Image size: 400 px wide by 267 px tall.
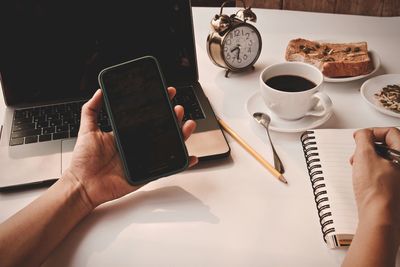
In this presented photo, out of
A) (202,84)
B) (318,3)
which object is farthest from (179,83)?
(318,3)

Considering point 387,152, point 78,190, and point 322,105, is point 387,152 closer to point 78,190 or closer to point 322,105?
point 322,105

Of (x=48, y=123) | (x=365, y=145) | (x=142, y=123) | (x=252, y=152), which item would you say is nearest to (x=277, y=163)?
(x=252, y=152)

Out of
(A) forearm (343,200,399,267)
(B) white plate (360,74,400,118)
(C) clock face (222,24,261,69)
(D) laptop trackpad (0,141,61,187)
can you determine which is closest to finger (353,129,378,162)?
(A) forearm (343,200,399,267)

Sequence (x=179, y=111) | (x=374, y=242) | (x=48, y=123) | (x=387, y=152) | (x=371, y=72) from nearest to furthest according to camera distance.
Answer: (x=374, y=242) < (x=387, y=152) < (x=179, y=111) < (x=48, y=123) < (x=371, y=72)

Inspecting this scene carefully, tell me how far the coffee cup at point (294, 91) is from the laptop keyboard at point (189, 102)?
0.47 ft

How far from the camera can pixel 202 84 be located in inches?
41.9

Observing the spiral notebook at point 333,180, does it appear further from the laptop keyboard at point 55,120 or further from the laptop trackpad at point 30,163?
the laptop trackpad at point 30,163

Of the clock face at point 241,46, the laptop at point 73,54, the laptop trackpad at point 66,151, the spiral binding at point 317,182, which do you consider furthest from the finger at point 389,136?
the laptop trackpad at point 66,151

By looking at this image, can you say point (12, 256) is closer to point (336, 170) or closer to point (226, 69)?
point (336, 170)

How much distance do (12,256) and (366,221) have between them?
1.70 feet

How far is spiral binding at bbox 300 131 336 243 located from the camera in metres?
0.65

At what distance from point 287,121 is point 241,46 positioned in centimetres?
27

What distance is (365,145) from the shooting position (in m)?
0.70

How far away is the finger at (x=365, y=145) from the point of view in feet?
2.24
